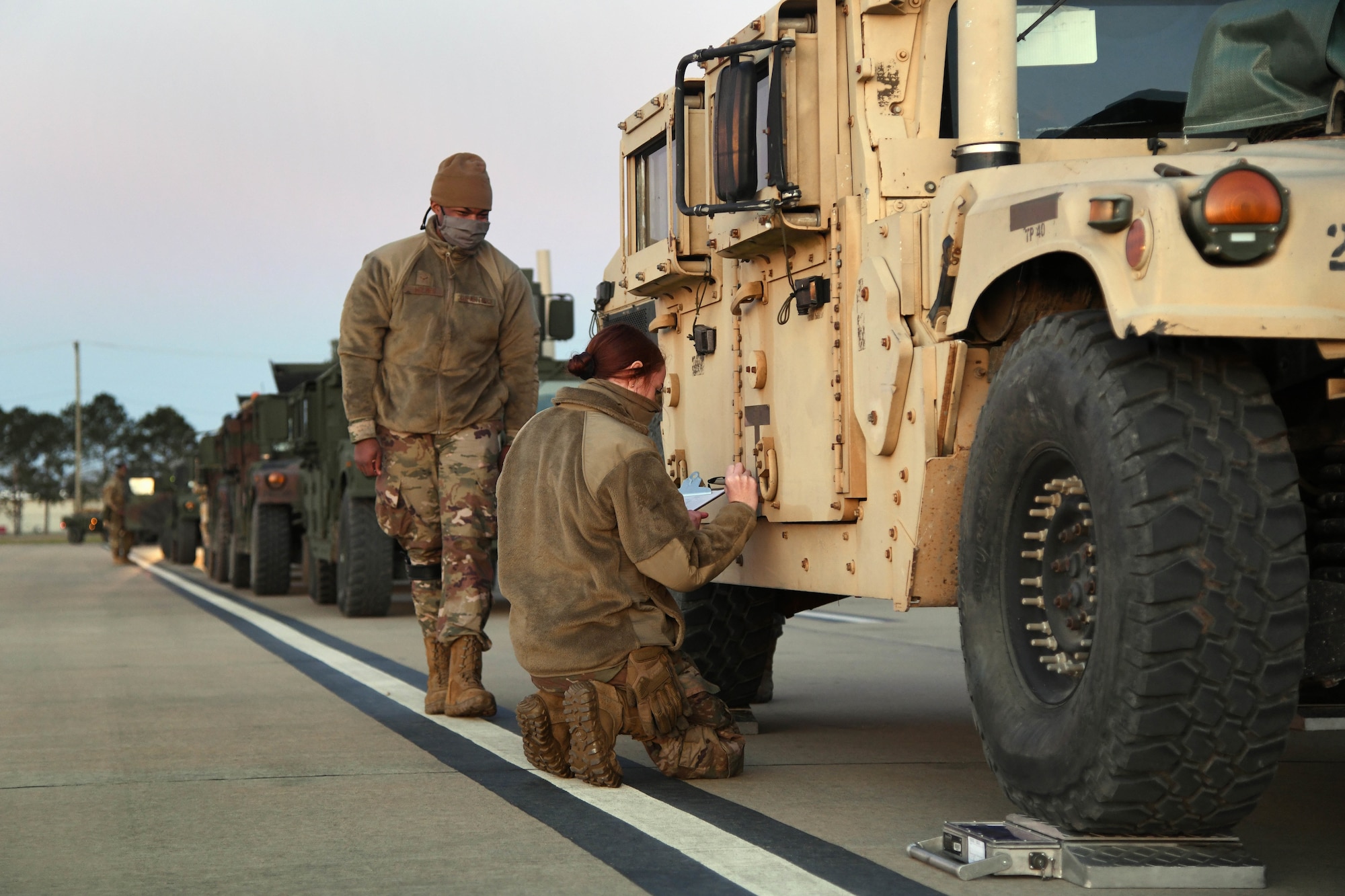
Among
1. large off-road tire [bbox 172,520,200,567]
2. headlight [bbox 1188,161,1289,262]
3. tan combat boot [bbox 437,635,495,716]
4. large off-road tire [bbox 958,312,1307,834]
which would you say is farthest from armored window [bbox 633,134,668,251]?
large off-road tire [bbox 172,520,200,567]

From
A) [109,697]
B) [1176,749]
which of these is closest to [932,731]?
[1176,749]

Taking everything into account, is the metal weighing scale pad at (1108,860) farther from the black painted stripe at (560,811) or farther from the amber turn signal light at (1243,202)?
the amber turn signal light at (1243,202)

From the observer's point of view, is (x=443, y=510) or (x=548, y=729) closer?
(x=548, y=729)

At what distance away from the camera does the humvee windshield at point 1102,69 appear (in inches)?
197

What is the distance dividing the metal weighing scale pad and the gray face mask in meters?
4.01

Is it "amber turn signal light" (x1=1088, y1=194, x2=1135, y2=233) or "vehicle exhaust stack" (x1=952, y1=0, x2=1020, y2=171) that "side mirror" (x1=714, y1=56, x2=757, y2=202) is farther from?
"amber turn signal light" (x1=1088, y1=194, x2=1135, y2=233)

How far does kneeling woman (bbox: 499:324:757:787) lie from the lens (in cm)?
532

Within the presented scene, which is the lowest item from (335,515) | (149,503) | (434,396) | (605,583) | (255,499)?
(605,583)

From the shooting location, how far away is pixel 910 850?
167 inches

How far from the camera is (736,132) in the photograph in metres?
5.14

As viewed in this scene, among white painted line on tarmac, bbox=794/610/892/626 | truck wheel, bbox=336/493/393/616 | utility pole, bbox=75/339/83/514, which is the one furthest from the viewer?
utility pole, bbox=75/339/83/514

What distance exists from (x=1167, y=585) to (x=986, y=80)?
1.86 metres

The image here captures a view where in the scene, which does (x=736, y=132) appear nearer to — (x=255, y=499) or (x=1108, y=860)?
(x=1108, y=860)

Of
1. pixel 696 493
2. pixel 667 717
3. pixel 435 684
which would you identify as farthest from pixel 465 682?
pixel 667 717
